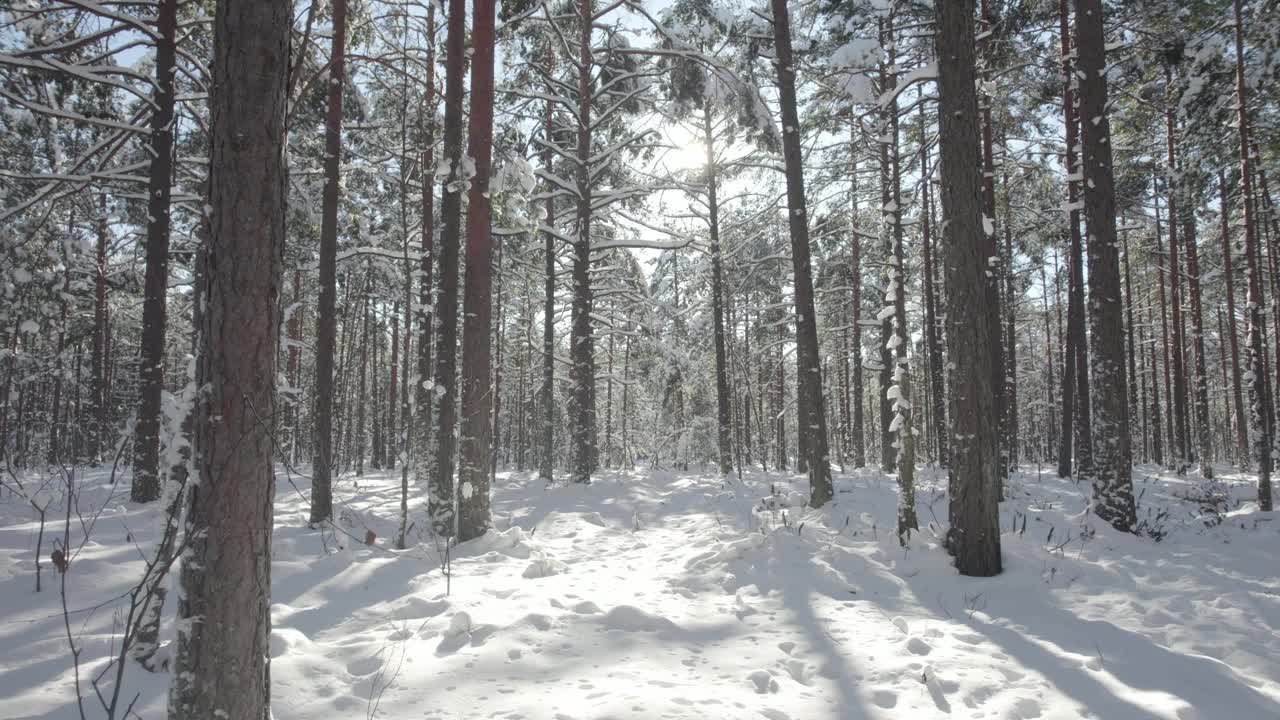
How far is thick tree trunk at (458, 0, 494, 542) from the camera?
7480 millimetres

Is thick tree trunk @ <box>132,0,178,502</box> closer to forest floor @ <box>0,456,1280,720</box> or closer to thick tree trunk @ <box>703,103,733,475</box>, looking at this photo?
forest floor @ <box>0,456,1280,720</box>

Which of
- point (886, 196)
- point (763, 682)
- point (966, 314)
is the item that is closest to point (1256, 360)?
point (886, 196)

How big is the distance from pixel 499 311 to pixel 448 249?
340 inches

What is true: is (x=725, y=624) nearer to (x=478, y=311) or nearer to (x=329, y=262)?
(x=478, y=311)

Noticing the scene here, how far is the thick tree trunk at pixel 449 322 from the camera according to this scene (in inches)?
307

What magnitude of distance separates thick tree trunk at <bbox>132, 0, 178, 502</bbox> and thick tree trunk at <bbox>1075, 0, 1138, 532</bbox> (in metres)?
12.8

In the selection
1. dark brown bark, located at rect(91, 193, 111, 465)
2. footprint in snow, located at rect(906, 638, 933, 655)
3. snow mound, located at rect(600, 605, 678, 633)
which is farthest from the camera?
dark brown bark, located at rect(91, 193, 111, 465)

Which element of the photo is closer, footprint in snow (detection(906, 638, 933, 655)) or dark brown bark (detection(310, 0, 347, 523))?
footprint in snow (detection(906, 638, 933, 655))

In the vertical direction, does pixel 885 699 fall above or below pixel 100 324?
below

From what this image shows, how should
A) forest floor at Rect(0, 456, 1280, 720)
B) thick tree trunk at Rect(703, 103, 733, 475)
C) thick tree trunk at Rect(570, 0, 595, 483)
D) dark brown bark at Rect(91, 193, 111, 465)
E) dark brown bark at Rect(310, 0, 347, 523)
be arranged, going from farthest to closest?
thick tree trunk at Rect(703, 103, 733, 475) → dark brown bark at Rect(91, 193, 111, 465) → thick tree trunk at Rect(570, 0, 595, 483) → dark brown bark at Rect(310, 0, 347, 523) → forest floor at Rect(0, 456, 1280, 720)

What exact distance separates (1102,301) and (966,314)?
3575 millimetres

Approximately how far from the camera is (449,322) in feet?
26.6

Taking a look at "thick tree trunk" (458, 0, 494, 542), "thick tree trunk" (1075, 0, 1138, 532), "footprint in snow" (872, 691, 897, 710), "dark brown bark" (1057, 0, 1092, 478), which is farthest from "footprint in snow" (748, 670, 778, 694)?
"dark brown bark" (1057, 0, 1092, 478)

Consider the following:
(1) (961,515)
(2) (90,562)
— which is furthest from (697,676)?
(2) (90,562)
